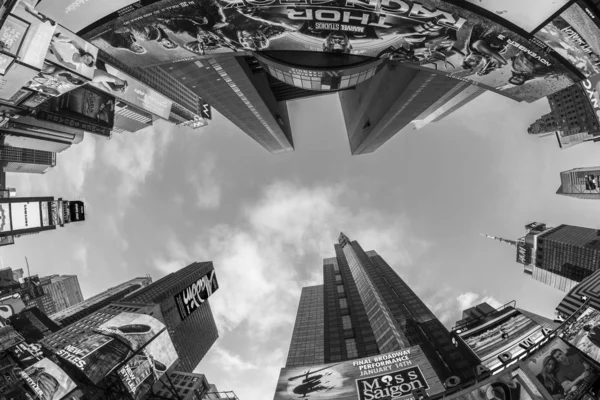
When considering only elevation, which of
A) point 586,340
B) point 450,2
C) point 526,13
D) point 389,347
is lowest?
point 389,347

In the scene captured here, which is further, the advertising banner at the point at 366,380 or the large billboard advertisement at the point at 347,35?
the large billboard advertisement at the point at 347,35

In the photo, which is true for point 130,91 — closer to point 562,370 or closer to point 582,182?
point 562,370

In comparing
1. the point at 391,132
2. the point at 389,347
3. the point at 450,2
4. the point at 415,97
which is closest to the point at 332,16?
the point at 450,2

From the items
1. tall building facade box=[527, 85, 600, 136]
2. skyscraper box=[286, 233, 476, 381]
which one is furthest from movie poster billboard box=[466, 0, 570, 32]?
tall building facade box=[527, 85, 600, 136]

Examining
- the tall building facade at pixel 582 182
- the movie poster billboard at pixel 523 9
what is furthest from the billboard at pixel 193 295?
the tall building facade at pixel 582 182

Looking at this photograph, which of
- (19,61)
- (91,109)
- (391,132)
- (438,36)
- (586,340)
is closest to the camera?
(19,61)

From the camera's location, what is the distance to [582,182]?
12506 centimetres

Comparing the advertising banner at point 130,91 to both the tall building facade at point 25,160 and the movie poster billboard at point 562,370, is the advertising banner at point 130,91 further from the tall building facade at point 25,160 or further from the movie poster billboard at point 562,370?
the movie poster billboard at point 562,370

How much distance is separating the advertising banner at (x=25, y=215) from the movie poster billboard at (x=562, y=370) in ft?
155

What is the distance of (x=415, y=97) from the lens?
152ft

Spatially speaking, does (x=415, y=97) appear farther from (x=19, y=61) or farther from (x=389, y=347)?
(x=389, y=347)

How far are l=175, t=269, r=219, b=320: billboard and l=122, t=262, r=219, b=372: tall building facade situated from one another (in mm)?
56564

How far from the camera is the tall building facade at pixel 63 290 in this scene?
164038 millimetres

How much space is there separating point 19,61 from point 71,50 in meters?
5.44
